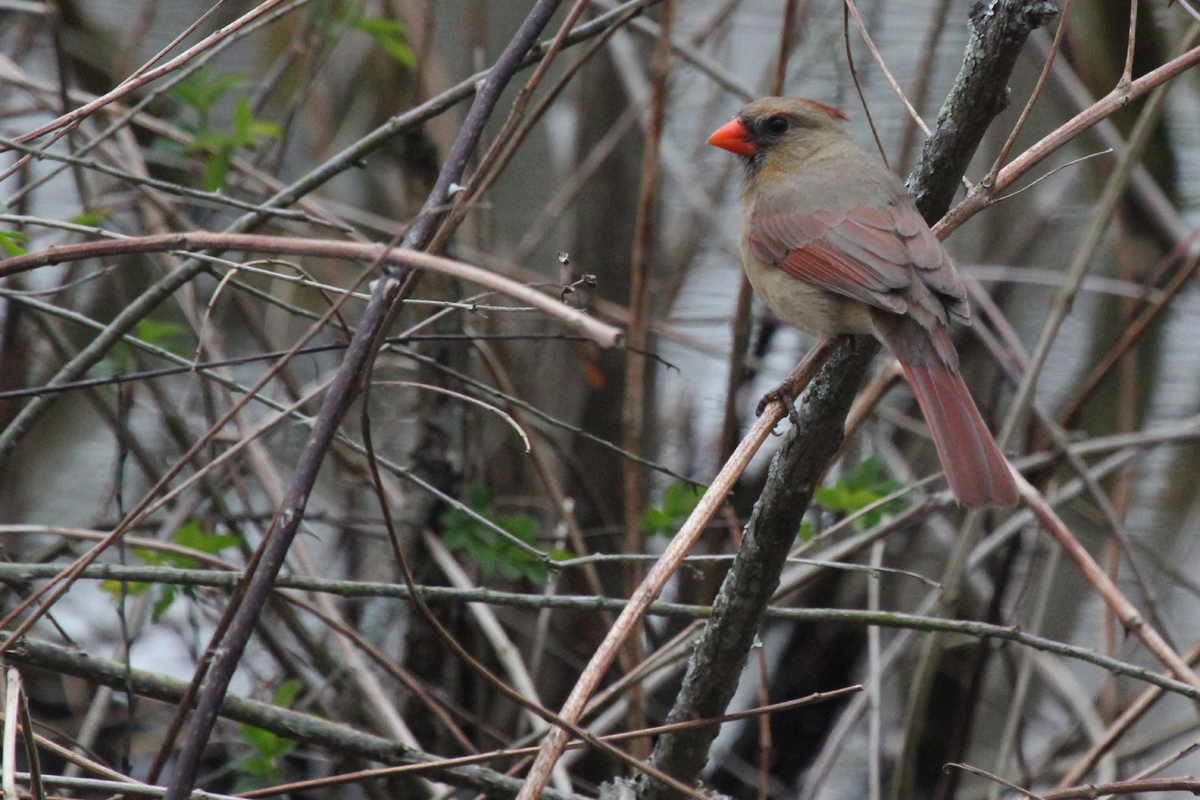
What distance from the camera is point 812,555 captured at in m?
3.50

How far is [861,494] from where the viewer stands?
123 inches

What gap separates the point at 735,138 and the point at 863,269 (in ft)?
2.82

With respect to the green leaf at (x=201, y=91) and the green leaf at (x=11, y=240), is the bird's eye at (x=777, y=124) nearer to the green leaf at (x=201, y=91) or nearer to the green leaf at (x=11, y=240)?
the green leaf at (x=201, y=91)

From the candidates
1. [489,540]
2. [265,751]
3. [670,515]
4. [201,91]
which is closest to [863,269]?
A: [670,515]

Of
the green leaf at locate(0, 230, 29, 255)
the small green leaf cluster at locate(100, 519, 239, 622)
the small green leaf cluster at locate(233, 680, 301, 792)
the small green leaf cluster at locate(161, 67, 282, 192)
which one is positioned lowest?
the small green leaf cluster at locate(233, 680, 301, 792)

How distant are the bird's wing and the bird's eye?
44cm

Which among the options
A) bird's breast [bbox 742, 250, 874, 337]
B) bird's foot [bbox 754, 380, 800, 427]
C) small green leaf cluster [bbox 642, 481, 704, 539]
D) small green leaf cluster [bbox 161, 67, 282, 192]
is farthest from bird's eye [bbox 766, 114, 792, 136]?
small green leaf cluster [bbox 161, 67, 282, 192]

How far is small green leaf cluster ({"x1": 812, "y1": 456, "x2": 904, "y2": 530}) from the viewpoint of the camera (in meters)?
3.10

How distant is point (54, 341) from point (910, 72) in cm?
351

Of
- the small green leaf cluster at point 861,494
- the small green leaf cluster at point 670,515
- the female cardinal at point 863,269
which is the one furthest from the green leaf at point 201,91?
the small green leaf cluster at point 861,494

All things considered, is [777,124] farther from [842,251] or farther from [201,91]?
[201,91]

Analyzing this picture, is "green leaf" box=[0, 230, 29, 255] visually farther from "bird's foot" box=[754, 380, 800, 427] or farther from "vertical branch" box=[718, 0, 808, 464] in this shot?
"vertical branch" box=[718, 0, 808, 464]

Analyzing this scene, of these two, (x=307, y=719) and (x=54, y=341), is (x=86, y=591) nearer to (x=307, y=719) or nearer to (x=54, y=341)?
(x=54, y=341)

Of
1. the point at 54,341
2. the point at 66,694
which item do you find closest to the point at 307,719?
the point at 54,341
